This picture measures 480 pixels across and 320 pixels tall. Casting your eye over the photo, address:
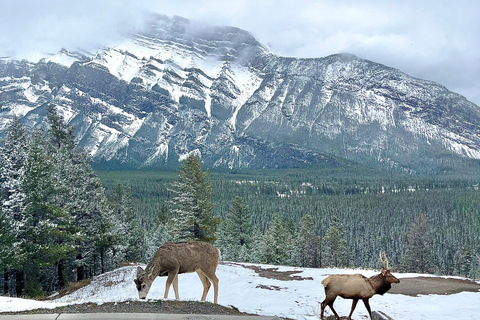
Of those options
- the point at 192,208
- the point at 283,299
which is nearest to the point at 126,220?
the point at 192,208

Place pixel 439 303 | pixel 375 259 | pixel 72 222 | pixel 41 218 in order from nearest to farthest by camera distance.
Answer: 1. pixel 439 303
2. pixel 41 218
3. pixel 72 222
4. pixel 375 259

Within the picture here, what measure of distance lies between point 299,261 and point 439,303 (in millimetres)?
44049

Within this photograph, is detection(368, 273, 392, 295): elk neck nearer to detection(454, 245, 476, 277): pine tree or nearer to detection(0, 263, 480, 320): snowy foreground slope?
detection(0, 263, 480, 320): snowy foreground slope

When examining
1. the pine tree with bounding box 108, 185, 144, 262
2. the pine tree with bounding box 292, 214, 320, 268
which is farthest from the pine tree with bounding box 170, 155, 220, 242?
the pine tree with bounding box 292, 214, 320, 268

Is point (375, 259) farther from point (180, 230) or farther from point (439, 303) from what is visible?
point (439, 303)

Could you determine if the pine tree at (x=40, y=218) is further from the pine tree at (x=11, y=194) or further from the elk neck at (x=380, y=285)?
the elk neck at (x=380, y=285)

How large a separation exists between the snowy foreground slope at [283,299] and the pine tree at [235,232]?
28.2 m

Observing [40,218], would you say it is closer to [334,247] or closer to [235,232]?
[235,232]

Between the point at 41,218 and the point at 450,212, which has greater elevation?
the point at 41,218

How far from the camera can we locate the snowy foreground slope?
11.2 metres

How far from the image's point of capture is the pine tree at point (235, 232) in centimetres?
4834

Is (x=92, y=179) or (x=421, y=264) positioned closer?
(x=92, y=179)

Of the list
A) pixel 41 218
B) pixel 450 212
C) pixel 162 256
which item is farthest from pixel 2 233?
pixel 450 212

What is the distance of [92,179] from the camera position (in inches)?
1156
